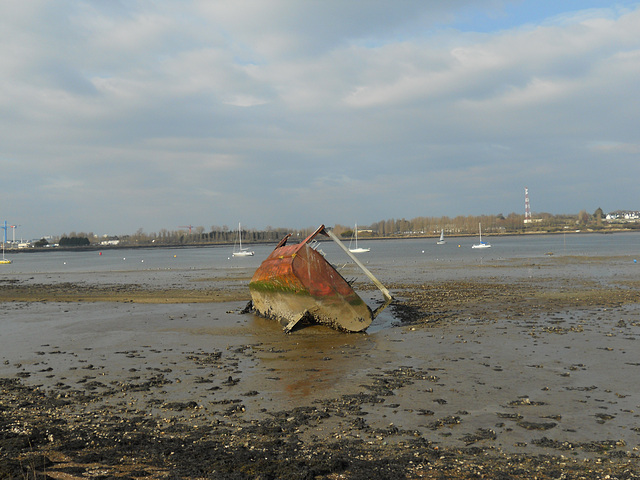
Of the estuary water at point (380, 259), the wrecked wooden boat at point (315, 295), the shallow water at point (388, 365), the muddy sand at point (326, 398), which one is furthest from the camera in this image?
the estuary water at point (380, 259)

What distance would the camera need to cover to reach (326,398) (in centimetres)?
996

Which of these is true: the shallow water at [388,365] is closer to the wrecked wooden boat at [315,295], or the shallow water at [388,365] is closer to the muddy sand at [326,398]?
the muddy sand at [326,398]

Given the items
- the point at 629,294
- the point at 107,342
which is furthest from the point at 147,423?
the point at 629,294

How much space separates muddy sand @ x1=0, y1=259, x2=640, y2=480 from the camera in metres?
6.89

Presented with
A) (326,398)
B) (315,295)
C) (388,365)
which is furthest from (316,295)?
(326,398)

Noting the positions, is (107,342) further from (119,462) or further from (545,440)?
(545,440)

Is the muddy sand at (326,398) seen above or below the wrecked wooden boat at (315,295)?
below

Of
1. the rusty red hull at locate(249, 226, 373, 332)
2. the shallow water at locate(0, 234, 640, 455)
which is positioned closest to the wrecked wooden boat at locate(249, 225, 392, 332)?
the rusty red hull at locate(249, 226, 373, 332)

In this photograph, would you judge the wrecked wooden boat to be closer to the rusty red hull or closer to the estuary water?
the rusty red hull

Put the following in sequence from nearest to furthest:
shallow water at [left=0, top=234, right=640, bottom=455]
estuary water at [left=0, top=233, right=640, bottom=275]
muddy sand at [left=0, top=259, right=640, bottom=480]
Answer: muddy sand at [left=0, top=259, right=640, bottom=480] < shallow water at [left=0, top=234, right=640, bottom=455] < estuary water at [left=0, top=233, right=640, bottom=275]

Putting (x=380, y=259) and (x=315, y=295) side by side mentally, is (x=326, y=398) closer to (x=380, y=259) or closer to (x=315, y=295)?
(x=315, y=295)

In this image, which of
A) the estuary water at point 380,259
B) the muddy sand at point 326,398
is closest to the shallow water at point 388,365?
the muddy sand at point 326,398

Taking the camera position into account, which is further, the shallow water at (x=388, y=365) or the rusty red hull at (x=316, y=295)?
the rusty red hull at (x=316, y=295)

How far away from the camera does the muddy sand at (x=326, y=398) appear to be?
689 cm
